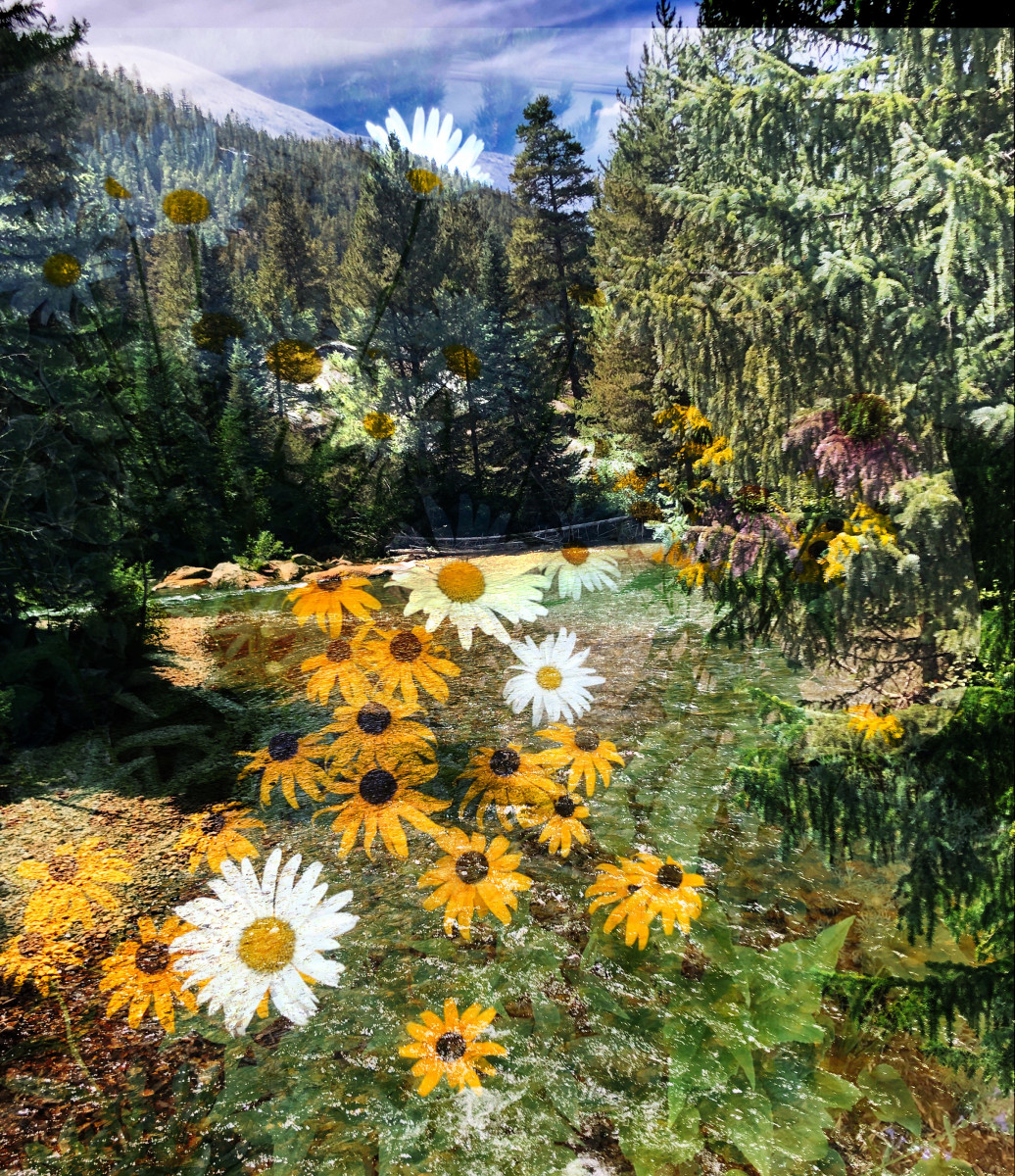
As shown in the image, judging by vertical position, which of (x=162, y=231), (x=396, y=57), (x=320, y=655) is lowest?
(x=320, y=655)

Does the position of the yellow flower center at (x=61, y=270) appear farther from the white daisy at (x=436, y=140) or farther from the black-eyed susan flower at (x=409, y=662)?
the black-eyed susan flower at (x=409, y=662)

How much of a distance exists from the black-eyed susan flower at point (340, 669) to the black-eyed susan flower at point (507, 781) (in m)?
0.19

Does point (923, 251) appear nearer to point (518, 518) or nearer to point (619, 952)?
point (518, 518)

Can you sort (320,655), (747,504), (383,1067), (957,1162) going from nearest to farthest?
1. (957,1162)
2. (383,1067)
3. (747,504)
4. (320,655)

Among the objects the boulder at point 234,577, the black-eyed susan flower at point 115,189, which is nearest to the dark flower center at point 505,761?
the boulder at point 234,577

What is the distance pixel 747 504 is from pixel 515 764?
1.44 feet

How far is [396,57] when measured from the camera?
2.71 ft

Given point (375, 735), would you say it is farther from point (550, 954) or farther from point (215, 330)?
point (215, 330)

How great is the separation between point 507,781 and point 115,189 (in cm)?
94

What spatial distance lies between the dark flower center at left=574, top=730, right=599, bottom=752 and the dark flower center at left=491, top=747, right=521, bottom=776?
0.26 ft

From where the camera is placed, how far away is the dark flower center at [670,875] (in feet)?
2.30

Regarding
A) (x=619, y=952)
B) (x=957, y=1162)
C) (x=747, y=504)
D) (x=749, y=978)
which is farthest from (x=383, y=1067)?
(x=747, y=504)

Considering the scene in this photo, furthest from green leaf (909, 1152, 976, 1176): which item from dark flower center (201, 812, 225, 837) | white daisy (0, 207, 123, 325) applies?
white daisy (0, 207, 123, 325)

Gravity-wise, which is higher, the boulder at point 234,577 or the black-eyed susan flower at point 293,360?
the black-eyed susan flower at point 293,360
